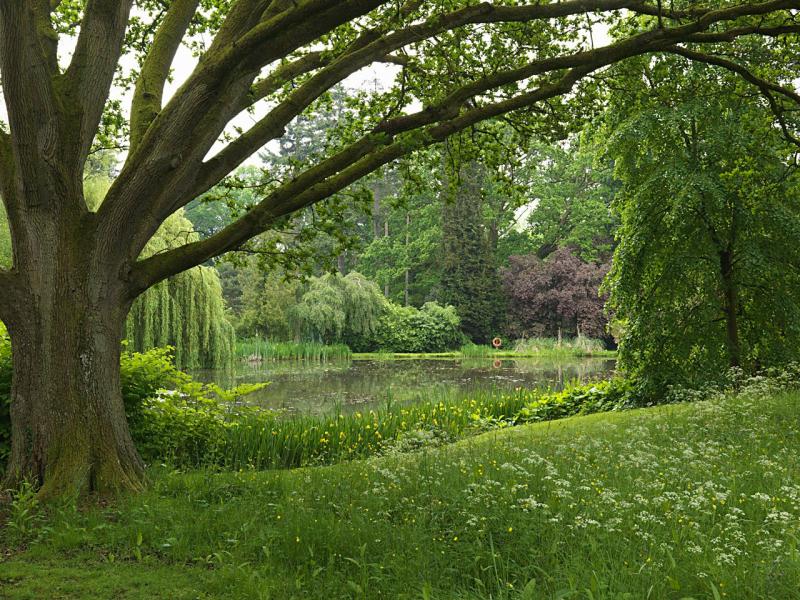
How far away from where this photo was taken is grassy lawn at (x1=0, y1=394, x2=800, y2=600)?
3264 millimetres

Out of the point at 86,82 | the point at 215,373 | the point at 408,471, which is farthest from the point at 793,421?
the point at 215,373

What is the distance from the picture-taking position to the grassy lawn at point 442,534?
3264 millimetres

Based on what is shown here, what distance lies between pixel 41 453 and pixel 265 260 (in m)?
3.23

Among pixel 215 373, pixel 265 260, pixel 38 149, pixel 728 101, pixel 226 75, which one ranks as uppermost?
pixel 728 101

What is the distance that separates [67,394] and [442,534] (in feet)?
11.4

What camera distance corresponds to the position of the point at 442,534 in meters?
3.94

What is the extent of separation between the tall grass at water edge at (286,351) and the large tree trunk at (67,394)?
64.4ft

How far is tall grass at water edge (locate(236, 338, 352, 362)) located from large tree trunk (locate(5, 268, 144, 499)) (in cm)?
1964

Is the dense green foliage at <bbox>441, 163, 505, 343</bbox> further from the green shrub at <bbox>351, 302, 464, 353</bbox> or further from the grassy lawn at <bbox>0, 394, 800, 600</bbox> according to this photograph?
the grassy lawn at <bbox>0, 394, 800, 600</bbox>

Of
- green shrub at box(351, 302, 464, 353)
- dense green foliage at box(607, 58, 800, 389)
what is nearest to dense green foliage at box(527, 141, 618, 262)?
green shrub at box(351, 302, 464, 353)

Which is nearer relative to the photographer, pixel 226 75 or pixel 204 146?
pixel 226 75

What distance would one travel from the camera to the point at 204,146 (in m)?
6.11

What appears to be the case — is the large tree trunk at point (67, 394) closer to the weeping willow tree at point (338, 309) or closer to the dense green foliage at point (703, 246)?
the dense green foliage at point (703, 246)

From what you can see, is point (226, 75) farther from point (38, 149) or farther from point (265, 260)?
point (265, 260)
